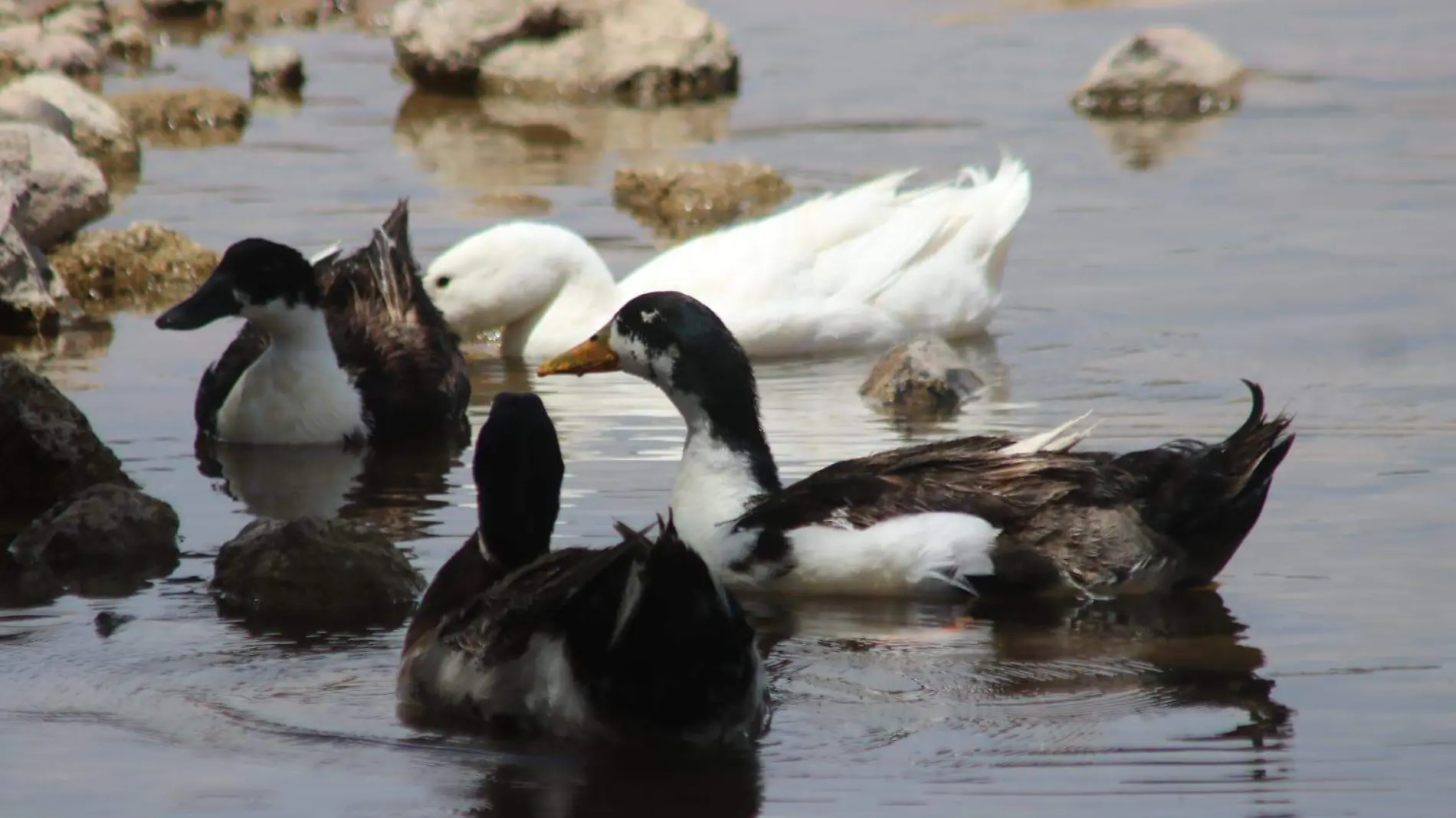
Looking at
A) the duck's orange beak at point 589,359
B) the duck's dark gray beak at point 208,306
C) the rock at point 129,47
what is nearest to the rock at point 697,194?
the duck's dark gray beak at point 208,306

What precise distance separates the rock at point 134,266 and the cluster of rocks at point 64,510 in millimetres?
3965

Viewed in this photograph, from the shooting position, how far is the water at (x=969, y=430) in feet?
20.2

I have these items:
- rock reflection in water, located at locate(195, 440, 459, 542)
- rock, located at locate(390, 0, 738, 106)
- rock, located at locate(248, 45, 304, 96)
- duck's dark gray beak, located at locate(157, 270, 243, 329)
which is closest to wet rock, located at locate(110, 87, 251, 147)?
rock, located at locate(248, 45, 304, 96)

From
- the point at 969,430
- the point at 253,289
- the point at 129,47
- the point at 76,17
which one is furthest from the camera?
the point at 76,17

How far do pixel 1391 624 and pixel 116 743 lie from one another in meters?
3.63

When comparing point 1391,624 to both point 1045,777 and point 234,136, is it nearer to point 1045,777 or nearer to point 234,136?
point 1045,777

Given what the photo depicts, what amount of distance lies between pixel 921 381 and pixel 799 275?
1.64 m

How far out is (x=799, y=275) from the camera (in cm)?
1215

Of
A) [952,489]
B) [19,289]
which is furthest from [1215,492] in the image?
[19,289]

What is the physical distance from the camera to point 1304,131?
17.0 m

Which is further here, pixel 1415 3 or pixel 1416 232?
pixel 1415 3

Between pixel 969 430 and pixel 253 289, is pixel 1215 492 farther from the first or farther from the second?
pixel 253 289

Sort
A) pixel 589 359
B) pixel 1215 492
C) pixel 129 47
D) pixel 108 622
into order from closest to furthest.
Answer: pixel 108 622, pixel 1215 492, pixel 589 359, pixel 129 47

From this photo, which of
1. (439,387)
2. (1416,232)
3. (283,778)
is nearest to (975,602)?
(283,778)
